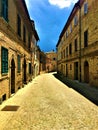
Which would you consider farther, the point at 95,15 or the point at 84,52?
the point at 84,52

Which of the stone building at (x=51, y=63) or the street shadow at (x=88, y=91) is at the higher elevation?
the stone building at (x=51, y=63)

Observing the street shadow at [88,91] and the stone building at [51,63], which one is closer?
the street shadow at [88,91]

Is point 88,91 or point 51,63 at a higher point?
point 51,63

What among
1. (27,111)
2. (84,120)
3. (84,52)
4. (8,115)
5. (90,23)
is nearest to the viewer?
(84,120)

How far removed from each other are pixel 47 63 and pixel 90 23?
165 ft

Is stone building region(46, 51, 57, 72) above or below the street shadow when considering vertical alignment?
above

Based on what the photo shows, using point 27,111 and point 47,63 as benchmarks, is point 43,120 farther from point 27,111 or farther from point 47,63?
point 47,63

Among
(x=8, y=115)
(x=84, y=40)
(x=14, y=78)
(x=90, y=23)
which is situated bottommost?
(x=8, y=115)

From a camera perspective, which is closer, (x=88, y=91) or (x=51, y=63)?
(x=88, y=91)

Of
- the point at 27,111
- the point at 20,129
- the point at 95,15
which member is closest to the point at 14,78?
the point at 27,111

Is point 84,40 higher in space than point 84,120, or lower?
higher

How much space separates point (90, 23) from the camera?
14.5 m

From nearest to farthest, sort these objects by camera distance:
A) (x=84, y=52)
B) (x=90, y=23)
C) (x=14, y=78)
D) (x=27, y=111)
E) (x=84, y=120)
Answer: (x=84, y=120) → (x=27, y=111) → (x=14, y=78) → (x=90, y=23) → (x=84, y=52)

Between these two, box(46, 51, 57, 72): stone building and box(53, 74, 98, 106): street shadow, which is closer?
box(53, 74, 98, 106): street shadow
